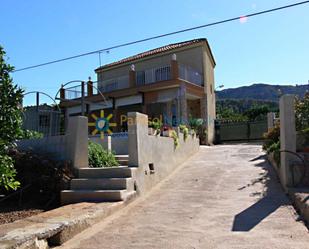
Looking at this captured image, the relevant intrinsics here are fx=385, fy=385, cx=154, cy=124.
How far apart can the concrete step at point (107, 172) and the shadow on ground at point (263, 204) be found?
2770 millimetres

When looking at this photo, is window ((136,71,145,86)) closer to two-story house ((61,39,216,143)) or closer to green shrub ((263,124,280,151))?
two-story house ((61,39,216,143))

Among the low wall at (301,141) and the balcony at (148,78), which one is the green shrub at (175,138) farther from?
the balcony at (148,78)

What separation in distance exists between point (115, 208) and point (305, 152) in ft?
14.8

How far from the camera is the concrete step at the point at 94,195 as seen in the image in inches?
319

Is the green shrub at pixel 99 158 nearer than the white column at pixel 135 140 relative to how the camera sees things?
No

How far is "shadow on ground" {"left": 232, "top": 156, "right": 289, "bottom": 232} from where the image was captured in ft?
21.2

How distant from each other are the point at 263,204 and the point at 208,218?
5.29 feet

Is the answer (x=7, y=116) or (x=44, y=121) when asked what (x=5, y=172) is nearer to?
(x=7, y=116)

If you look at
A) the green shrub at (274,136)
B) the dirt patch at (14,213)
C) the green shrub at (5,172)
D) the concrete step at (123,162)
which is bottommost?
the dirt patch at (14,213)

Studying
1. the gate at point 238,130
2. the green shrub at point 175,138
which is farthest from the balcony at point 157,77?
the green shrub at point 175,138

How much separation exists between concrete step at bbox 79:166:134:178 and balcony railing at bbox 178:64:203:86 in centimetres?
1437

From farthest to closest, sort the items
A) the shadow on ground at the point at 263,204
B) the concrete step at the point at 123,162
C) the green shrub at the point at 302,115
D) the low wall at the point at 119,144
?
the low wall at the point at 119,144 < the concrete step at the point at 123,162 < the green shrub at the point at 302,115 < the shadow on ground at the point at 263,204

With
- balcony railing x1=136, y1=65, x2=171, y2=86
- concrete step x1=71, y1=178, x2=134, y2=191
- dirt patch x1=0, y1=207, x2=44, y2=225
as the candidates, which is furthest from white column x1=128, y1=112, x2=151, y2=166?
balcony railing x1=136, y1=65, x2=171, y2=86

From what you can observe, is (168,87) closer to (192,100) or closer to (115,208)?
(192,100)
